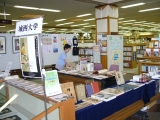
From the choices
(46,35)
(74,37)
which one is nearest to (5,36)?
(46,35)

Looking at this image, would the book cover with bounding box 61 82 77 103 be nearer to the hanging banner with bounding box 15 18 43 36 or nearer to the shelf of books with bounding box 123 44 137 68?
the hanging banner with bounding box 15 18 43 36

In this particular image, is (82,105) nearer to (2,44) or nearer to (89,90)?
(89,90)

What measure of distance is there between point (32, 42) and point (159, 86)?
2.98 meters

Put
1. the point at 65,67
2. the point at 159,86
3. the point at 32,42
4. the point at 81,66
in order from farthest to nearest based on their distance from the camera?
1. the point at 65,67
2. the point at 81,66
3. the point at 159,86
4. the point at 32,42

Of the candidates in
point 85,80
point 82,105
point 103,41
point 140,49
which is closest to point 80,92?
point 82,105

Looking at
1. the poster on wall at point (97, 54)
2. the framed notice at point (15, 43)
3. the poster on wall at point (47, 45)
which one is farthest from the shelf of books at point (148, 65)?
the framed notice at point (15, 43)

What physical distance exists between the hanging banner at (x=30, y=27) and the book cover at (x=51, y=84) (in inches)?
19.5

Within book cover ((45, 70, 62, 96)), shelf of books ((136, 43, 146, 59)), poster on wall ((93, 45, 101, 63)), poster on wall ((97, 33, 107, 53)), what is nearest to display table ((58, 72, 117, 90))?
book cover ((45, 70, 62, 96))

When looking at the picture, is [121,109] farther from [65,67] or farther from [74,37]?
[74,37]

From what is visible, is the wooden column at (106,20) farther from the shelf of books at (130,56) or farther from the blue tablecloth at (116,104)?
the blue tablecloth at (116,104)

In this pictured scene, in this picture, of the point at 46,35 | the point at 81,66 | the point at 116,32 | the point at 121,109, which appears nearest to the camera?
the point at 121,109

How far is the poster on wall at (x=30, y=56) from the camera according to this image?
1.53m

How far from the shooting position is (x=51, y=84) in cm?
186

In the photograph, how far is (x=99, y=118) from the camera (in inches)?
86.7
